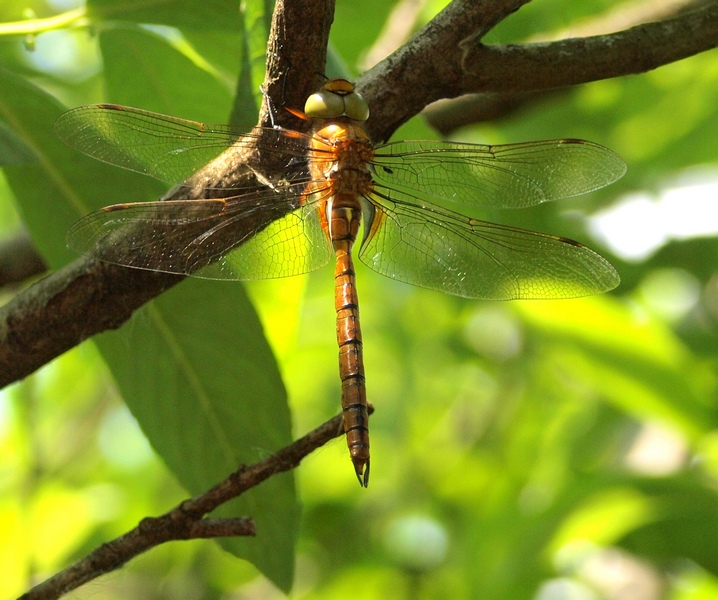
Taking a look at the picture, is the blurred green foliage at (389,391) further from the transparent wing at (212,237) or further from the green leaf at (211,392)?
the transparent wing at (212,237)

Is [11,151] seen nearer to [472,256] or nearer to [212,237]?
[212,237]

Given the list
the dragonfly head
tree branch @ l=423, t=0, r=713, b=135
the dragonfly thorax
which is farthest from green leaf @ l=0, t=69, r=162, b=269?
tree branch @ l=423, t=0, r=713, b=135

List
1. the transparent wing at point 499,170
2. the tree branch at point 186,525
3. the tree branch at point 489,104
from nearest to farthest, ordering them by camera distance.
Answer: the tree branch at point 186,525 < the transparent wing at point 499,170 < the tree branch at point 489,104

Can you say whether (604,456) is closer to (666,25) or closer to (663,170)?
(663,170)

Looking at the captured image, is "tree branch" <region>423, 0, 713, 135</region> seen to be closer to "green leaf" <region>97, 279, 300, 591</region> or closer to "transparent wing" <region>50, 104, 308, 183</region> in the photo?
"transparent wing" <region>50, 104, 308, 183</region>

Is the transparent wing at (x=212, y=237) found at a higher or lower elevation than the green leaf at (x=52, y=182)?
lower

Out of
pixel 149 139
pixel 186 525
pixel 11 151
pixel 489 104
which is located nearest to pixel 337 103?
pixel 149 139

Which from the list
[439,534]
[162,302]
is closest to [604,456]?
[439,534]

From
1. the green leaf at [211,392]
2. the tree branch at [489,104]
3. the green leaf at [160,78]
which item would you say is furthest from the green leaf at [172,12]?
the tree branch at [489,104]
